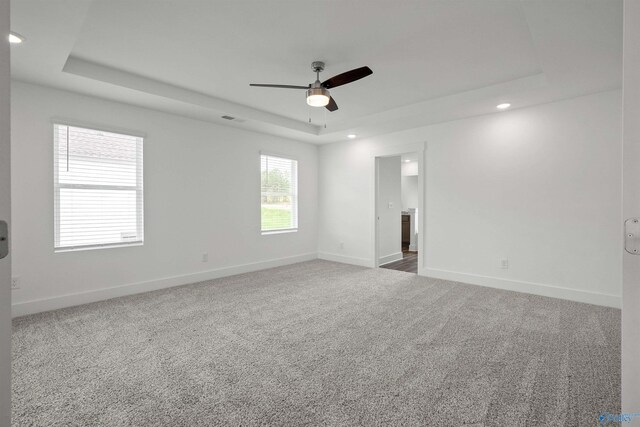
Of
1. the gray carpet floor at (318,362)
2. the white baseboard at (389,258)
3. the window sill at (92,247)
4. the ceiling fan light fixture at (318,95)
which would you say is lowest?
the gray carpet floor at (318,362)

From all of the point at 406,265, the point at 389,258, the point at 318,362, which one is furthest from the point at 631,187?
the point at 389,258

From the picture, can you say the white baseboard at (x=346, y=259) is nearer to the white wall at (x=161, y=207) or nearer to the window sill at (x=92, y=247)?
the white wall at (x=161, y=207)

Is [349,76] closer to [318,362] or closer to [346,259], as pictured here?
[318,362]

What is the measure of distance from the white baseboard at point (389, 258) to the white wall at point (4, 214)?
215 inches

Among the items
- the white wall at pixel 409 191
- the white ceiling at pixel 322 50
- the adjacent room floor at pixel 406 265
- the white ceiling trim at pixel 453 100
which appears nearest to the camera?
the white ceiling at pixel 322 50

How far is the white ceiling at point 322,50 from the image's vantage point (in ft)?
7.36

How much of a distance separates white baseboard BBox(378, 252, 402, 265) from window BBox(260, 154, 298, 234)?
1746mm

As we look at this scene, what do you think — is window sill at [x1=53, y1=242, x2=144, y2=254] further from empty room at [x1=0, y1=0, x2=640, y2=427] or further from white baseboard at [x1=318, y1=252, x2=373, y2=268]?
A: white baseboard at [x1=318, y1=252, x2=373, y2=268]

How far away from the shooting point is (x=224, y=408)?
1.78m

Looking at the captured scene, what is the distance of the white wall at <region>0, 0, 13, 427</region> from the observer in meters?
0.71

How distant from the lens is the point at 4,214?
740mm

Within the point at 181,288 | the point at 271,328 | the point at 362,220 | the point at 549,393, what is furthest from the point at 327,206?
the point at 549,393

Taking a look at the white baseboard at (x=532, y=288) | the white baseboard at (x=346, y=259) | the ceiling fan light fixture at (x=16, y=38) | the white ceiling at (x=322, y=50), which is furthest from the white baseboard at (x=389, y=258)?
the ceiling fan light fixture at (x=16, y=38)

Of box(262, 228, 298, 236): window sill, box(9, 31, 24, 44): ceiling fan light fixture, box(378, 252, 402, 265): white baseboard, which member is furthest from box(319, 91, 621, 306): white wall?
box(9, 31, 24, 44): ceiling fan light fixture
